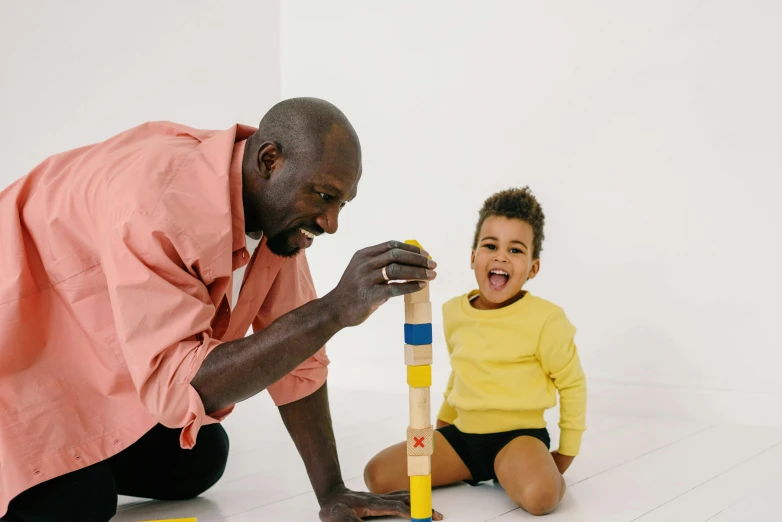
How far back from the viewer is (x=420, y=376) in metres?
1.25

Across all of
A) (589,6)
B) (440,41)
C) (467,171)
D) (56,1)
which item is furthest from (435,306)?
(56,1)

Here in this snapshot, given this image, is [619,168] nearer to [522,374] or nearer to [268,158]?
[522,374]

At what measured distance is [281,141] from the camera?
1.37 m

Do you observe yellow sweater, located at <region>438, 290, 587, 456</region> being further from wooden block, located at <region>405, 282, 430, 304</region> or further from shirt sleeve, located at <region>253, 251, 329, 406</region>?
wooden block, located at <region>405, 282, 430, 304</region>

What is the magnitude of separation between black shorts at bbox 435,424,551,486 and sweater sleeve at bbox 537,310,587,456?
2.5 inches

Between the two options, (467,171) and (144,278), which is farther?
(467,171)

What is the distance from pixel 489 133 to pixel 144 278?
1.99 m

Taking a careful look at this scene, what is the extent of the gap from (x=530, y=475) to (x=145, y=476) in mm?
804

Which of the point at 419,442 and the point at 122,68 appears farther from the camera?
the point at 122,68

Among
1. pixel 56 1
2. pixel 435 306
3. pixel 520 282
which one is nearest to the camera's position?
pixel 520 282

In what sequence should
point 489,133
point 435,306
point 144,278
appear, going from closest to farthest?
point 144,278
point 489,133
point 435,306

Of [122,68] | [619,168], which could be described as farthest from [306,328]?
[122,68]

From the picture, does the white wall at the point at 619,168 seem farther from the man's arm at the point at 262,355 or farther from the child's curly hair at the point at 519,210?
the man's arm at the point at 262,355

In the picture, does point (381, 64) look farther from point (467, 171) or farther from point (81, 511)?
point (81, 511)
